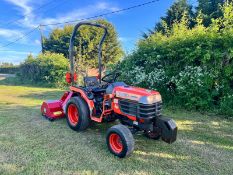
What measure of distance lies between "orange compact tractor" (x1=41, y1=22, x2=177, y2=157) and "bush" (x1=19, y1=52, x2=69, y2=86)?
909 centimetres

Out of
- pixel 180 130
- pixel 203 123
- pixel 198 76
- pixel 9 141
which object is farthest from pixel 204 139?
pixel 9 141

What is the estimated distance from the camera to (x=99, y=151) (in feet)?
12.8

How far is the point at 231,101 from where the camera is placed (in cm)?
630

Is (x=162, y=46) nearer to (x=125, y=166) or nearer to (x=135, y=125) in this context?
(x=135, y=125)

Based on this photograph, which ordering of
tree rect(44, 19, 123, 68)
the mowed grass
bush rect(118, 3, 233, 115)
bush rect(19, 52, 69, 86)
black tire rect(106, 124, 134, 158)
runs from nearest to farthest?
1. the mowed grass
2. black tire rect(106, 124, 134, 158)
3. bush rect(118, 3, 233, 115)
4. bush rect(19, 52, 69, 86)
5. tree rect(44, 19, 123, 68)

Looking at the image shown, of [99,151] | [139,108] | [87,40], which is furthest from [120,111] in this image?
[87,40]

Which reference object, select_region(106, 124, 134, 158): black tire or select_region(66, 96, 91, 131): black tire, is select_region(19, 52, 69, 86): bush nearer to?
select_region(66, 96, 91, 131): black tire

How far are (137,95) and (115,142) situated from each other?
851 millimetres

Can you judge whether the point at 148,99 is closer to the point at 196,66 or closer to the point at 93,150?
the point at 93,150

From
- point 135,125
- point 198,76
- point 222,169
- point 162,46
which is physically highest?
point 162,46

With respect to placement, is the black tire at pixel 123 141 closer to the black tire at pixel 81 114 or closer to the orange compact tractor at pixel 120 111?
the orange compact tractor at pixel 120 111

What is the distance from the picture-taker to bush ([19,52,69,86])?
46.6 ft

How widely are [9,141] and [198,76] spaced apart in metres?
5.01

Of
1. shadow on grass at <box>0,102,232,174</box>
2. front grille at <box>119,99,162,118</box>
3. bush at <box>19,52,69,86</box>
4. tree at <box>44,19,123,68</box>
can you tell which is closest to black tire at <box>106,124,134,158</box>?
shadow on grass at <box>0,102,232,174</box>
